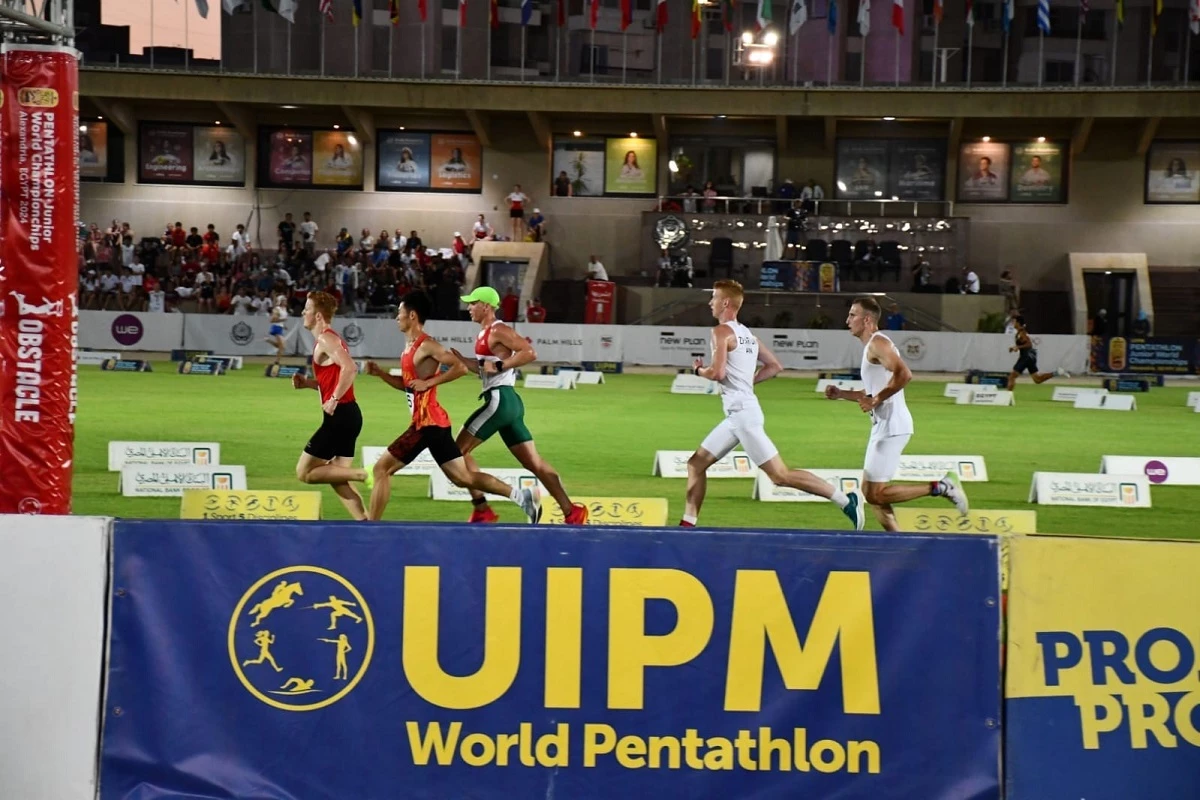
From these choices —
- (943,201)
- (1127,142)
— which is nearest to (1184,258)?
(1127,142)

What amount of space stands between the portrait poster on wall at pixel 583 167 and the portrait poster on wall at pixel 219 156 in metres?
10.9

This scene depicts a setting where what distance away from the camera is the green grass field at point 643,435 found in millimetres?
13039

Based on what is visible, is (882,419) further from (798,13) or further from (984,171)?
(984,171)

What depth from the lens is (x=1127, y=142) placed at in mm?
46281

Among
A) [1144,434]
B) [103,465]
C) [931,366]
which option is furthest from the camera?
[931,366]

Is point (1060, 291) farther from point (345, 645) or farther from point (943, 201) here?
point (345, 645)

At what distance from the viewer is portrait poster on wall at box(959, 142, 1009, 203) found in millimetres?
47031

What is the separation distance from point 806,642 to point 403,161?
145 feet

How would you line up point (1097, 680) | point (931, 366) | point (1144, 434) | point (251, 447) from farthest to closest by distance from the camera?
point (931, 366) < point (1144, 434) < point (251, 447) < point (1097, 680)

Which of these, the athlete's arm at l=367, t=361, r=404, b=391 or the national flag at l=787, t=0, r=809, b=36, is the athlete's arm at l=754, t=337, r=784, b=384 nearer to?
the athlete's arm at l=367, t=361, r=404, b=391

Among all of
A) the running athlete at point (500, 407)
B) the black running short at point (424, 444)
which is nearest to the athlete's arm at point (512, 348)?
the running athlete at point (500, 407)

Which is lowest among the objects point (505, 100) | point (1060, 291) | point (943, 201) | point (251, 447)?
point (251, 447)

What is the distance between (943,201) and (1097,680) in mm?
42113

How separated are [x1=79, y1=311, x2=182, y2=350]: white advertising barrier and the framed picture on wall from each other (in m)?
30.2
